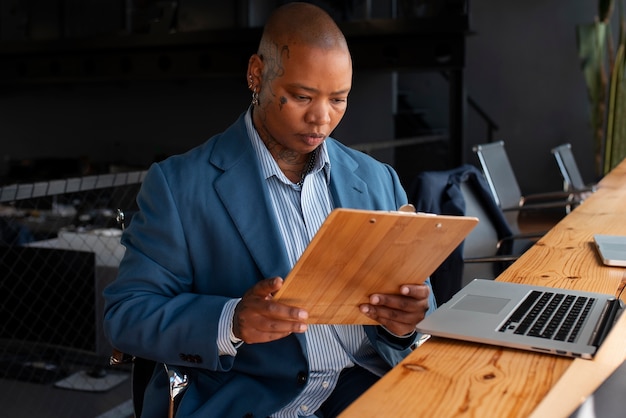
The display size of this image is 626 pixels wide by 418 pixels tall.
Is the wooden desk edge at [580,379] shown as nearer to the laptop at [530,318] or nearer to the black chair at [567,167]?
the laptop at [530,318]

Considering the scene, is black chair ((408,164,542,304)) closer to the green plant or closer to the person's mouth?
the person's mouth

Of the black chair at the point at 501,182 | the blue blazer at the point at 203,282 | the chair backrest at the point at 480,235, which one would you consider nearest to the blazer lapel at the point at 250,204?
the blue blazer at the point at 203,282

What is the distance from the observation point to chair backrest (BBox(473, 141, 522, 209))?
4.29 m

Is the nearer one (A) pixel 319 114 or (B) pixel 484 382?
(B) pixel 484 382

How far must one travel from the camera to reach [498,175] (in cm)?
442

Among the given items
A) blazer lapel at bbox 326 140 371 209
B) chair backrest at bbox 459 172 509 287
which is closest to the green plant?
chair backrest at bbox 459 172 509 287

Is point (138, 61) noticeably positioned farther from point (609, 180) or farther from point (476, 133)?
point (609, 180)

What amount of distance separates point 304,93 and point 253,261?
33 centimetres

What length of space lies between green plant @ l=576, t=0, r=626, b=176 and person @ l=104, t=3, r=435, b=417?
276 inches

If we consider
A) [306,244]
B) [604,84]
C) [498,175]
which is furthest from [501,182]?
[604,84]

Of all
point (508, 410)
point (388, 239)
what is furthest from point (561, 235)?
point (508, 410)

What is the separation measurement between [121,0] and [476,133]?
458cm

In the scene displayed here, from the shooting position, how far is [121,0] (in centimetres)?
975

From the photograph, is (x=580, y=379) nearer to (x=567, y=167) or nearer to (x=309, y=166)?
(x=309, y=166)
